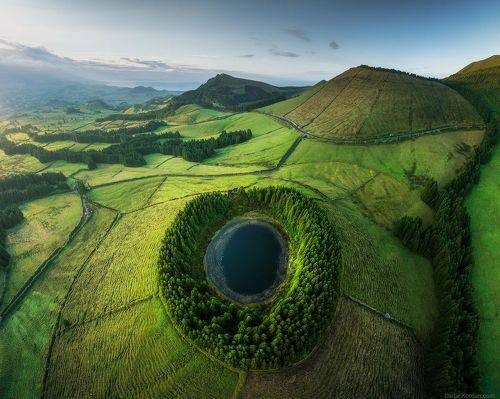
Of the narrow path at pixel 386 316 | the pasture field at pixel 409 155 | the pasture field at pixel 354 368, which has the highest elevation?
the pasture field at pixel 409 155

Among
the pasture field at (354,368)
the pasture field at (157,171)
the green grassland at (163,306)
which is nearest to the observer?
the pasture field at (354,368)

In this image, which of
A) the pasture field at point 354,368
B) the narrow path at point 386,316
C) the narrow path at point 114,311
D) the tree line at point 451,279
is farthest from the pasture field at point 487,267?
the narrow path at point 114,311

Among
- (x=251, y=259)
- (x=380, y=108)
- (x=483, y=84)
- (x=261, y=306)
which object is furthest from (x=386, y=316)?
(x=483, y=84)

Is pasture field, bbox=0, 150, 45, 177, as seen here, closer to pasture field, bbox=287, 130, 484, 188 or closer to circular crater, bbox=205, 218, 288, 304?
circular crater, bbox=205, 218, 288, 304

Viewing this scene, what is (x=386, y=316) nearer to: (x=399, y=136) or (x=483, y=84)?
(x=399, y=136)

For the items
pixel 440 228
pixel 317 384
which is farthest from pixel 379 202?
pixel 317 384

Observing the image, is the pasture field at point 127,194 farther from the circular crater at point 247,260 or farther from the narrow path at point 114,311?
the narrow path at point 114,311
